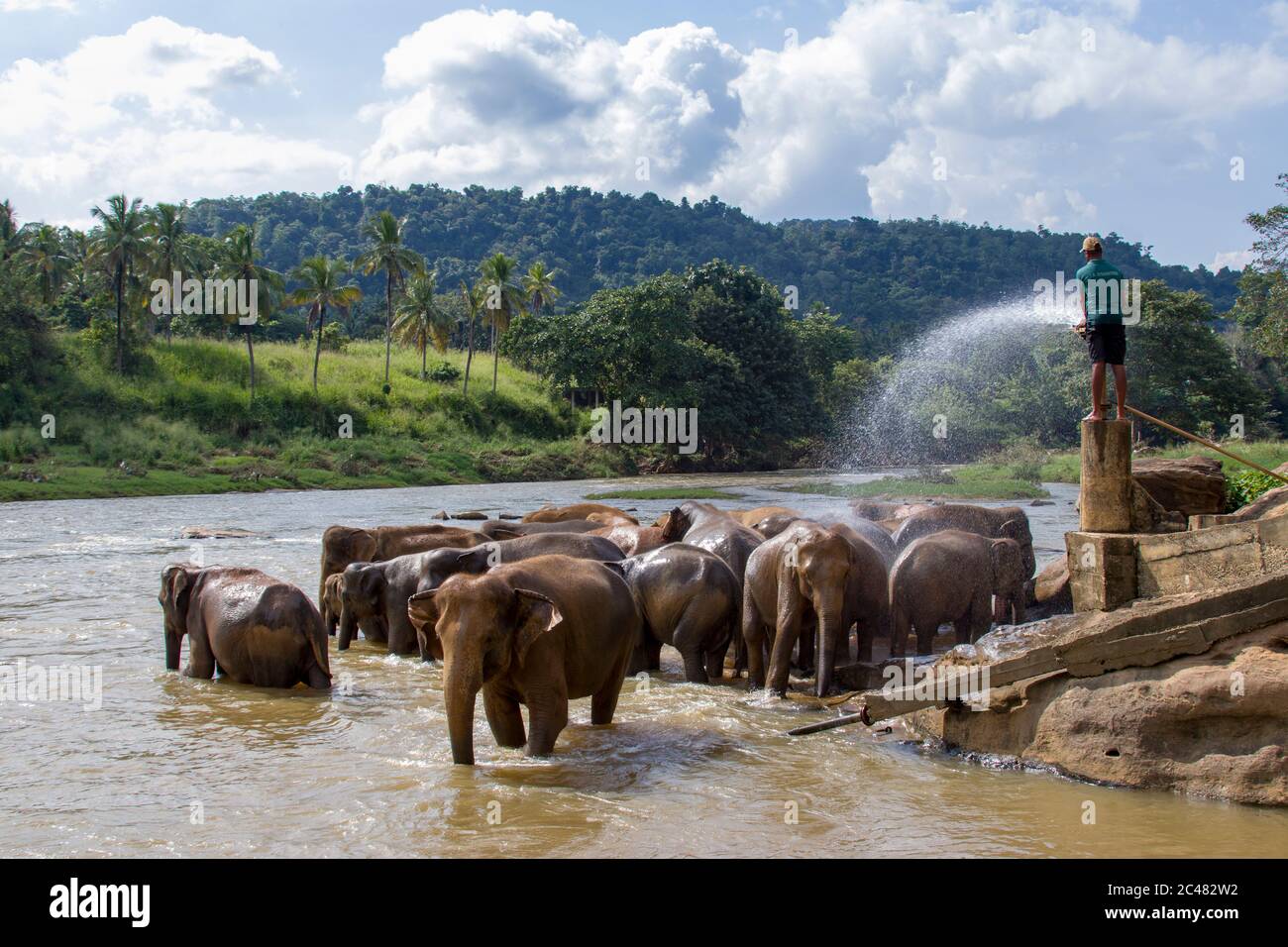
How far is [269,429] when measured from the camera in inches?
2162

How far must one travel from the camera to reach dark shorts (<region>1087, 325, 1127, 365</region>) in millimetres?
9797

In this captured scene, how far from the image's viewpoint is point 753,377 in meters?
65.4

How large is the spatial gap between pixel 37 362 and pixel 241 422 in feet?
29.0

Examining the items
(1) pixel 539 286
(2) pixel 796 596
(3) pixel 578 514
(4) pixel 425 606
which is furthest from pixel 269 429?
(4) pixel 425 606

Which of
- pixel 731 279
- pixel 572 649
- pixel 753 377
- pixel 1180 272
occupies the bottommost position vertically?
pixel 572 649

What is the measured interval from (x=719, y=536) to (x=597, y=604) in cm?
445

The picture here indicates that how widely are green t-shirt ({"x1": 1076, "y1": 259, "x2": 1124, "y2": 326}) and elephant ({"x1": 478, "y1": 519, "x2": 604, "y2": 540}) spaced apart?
6921 mm

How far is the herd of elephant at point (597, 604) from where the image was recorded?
7789mm

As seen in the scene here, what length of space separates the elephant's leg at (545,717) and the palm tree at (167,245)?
170ft

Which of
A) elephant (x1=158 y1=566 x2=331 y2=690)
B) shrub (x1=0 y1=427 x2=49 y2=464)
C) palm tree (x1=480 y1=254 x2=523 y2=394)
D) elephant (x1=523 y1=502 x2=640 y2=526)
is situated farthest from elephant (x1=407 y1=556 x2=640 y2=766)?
palm tree (x1=480 y1=254 x2=523 y2=394)

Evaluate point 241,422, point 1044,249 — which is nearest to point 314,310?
point 241,422

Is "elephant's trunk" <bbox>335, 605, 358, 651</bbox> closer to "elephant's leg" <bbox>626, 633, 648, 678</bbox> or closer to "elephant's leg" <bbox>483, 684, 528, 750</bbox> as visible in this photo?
"elephant's leg" <bbox>626, 633, 648, 678</bbox>

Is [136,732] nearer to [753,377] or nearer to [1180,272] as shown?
[753,377]

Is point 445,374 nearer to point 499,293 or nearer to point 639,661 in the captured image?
point 499,293
